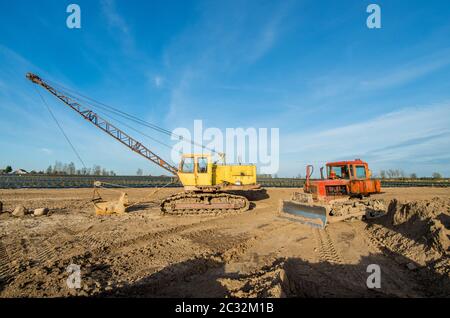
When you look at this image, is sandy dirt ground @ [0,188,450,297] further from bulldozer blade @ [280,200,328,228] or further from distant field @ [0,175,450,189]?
distant field @ [0,175,450,189]

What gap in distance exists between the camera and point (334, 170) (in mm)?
10508

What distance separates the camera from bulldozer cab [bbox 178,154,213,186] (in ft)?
40.3

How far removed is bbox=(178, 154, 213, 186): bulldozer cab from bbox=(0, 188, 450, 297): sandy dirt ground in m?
3.37

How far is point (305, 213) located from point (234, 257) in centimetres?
506

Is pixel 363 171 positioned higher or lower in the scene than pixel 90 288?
higher

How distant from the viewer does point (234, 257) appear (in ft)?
18.1

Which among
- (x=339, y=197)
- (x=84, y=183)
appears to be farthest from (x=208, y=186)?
(x=84, y=183)

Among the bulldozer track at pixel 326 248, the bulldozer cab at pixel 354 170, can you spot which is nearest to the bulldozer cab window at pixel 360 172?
the bulldozer cab at pixel 354 170

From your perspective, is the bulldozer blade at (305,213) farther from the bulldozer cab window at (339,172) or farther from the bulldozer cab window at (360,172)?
the bulldozer cab window at (360,172)

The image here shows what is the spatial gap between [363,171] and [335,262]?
6.38m

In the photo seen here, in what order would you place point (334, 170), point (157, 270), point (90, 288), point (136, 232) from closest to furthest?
1. point (90, 288)
2. point (157, 270)
3. point (136, 232)
4. point (334, 170)
